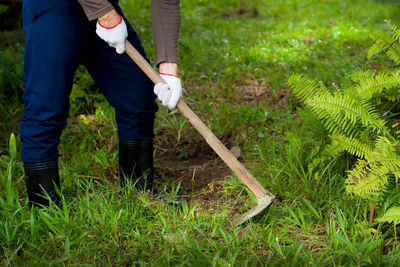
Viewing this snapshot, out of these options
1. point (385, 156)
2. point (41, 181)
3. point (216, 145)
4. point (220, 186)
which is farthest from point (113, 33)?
point (385, 156)

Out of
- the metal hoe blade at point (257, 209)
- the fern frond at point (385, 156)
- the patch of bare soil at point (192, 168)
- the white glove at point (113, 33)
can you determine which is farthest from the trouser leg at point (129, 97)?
the fern frond at point (385, 156)

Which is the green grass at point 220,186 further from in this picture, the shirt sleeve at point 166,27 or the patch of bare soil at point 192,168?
the shirt sleeve at point 166,27

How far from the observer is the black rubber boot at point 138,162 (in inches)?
102

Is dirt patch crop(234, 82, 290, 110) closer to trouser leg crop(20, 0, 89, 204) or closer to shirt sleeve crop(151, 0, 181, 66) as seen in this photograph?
shirt sleeve crop(151, 0, 181, 66)

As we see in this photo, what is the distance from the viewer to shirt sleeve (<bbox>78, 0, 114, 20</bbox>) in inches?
78.7

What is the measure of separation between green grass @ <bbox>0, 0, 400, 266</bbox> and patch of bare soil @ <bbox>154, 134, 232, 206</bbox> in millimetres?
64

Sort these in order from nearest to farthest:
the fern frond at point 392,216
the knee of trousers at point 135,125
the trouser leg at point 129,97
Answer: the fern frond at point 392,216 < the trouser leg at point 129,97 < the knee of trousers at point 135,125

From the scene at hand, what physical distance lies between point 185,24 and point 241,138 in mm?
2920

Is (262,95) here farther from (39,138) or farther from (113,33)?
(39,138)

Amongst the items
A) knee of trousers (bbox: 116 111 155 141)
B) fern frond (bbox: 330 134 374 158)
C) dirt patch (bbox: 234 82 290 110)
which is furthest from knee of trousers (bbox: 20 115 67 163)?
dirt patch (bbox: 234 82 290 110)

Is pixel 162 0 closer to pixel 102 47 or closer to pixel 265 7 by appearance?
pixel 102 47

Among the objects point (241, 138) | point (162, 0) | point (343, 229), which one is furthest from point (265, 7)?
point (343, 229)

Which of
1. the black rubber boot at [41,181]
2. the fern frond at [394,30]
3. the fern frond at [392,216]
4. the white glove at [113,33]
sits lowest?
the black rubber boot at [41,181]

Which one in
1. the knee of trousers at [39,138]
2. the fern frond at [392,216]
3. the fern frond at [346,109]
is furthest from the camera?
the fern frond at [346,109]
